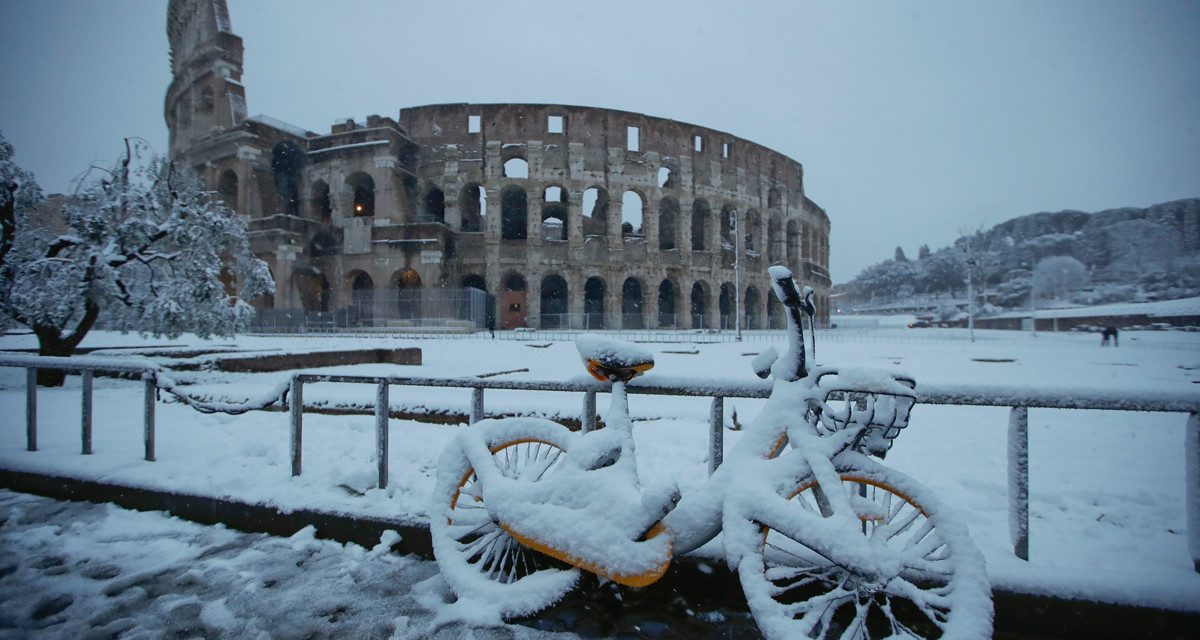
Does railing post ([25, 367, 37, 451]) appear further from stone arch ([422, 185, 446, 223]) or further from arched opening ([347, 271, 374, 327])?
stone arch ([422, 185, 446, 223])

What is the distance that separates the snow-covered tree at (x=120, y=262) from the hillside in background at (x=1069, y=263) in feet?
129

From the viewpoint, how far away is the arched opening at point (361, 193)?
3328 centimetres

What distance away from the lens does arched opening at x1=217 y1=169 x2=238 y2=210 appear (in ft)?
109

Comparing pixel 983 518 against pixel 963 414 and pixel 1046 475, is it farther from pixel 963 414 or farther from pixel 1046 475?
pixel 963 414

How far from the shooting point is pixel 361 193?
36250 mm

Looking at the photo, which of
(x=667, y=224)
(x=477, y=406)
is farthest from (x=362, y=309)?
(x=477, y=406)

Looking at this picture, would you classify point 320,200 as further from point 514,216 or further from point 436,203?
point 514,216

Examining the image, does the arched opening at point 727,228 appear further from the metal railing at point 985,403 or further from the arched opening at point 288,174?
the metal railing at point 985,403

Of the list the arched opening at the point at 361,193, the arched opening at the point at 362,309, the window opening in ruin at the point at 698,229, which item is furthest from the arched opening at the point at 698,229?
the arched opening at the point at 361,193

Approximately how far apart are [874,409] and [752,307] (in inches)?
1637

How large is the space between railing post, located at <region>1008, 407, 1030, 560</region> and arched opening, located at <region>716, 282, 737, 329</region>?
124 feet

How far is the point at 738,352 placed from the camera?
762 inches

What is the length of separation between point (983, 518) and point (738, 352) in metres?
16.6

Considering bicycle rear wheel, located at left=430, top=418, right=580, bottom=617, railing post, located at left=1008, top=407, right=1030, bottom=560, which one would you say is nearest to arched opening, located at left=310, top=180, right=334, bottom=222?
bicycle rear wheel, located at left=430, top=418, right=580, bottom=617
